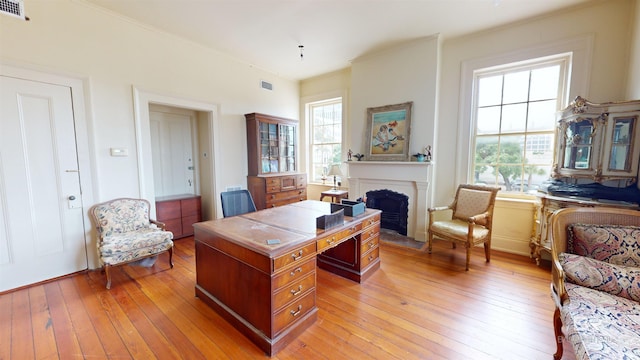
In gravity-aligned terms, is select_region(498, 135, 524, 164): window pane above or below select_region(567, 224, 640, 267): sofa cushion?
Result: above

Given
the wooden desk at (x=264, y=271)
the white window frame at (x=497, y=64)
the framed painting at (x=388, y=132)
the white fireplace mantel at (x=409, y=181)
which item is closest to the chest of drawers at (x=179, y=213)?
the wooden desk at (x=264, y=271)

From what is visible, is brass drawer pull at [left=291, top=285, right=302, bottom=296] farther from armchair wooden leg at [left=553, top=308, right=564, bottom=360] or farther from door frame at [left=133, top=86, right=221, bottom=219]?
door frame at [left=133, top=86, right=221, bottom=219]

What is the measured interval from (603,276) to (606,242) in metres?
0.32

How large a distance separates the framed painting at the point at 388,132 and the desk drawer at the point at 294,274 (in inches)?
102

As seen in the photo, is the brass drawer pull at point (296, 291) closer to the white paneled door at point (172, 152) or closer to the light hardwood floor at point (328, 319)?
the light hardwood floor at point (328, 319)

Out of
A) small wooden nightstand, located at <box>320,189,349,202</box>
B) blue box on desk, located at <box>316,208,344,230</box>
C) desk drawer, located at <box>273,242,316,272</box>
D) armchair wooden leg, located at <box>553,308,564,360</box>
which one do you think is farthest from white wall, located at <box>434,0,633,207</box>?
desk drawer, located at <box>273,242,316,272</box>

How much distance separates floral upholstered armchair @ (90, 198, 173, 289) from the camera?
2509mm

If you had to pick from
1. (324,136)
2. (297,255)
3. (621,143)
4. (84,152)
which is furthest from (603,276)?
(84,152)

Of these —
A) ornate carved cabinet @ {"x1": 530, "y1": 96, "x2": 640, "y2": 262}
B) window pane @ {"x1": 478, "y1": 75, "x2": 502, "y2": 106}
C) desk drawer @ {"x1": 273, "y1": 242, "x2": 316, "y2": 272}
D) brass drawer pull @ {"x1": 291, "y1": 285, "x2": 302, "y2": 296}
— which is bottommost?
brass drawer pull @ {"x1": 291, "y1": 285, "x2": 302, "y2": 296}

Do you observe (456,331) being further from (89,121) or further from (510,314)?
(89,121)

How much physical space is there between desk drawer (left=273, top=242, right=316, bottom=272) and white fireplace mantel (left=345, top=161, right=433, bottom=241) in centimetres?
245

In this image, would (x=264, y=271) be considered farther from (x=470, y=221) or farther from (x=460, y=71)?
(x=460, y=71)

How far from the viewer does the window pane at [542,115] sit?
309 centimetres

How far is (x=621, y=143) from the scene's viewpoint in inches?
94.0
